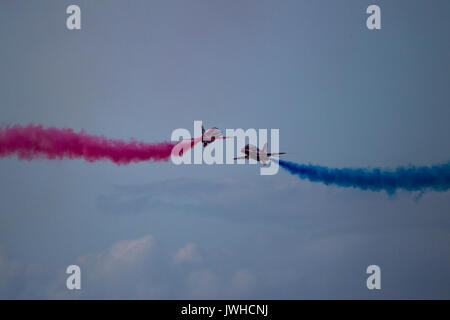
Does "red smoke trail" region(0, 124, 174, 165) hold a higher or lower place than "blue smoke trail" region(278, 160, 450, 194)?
higher

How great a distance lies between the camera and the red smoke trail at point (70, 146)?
40.5 feet

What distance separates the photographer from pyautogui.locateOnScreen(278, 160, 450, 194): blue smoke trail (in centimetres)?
1239

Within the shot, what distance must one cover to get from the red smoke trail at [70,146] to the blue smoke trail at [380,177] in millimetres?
2273

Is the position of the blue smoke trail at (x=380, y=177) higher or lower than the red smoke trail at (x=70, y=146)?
lower

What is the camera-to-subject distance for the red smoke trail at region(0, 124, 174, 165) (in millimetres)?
12352

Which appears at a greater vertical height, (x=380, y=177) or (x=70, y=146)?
(x=70, y=146)

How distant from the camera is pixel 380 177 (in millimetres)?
12492

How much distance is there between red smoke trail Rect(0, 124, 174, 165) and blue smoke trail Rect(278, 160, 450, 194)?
2273mm

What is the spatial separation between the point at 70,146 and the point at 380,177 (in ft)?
17.4
